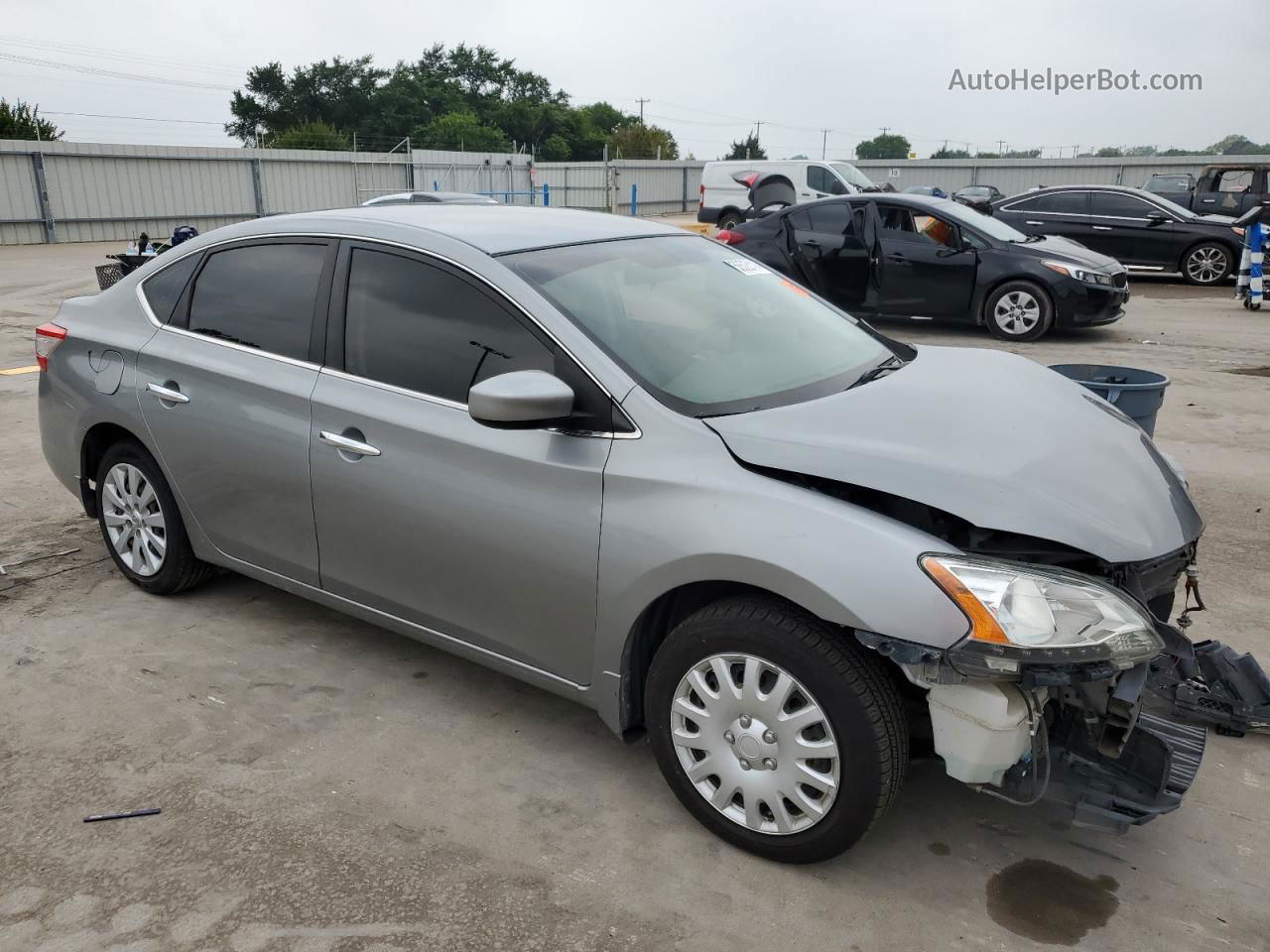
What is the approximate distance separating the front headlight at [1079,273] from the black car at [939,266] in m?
0.01

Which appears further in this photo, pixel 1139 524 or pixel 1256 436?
pixel 1256 436

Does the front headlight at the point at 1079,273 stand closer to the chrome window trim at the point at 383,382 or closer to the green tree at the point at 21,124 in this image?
the chrome window trim at the point at 383,382

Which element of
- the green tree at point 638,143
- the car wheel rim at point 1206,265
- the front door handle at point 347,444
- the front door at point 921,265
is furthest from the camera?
the green tree at point 638,143

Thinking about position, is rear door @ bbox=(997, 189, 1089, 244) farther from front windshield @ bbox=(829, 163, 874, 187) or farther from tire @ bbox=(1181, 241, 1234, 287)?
→ front windshield @ bbox=(829, 163, 874, 187)

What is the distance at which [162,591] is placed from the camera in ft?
14.3

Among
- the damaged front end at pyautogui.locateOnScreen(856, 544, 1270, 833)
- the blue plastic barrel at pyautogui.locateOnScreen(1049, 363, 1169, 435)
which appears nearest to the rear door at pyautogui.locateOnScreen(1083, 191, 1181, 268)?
the blue plastic barrel at pyautogui.locateOnScreen(1049, 363, 1169, 435)

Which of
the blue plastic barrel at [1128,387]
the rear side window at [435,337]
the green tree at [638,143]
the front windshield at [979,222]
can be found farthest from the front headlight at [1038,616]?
the green tree at [638,143]

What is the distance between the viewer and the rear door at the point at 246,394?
358cm

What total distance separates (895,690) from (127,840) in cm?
213

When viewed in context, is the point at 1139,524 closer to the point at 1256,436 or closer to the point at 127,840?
the point at 127,840

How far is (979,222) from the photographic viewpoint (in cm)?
1119

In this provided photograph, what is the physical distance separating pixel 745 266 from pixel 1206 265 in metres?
14.5

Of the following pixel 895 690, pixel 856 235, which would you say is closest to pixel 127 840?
pixel 895 690

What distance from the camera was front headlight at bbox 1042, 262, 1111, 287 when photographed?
418 inches
